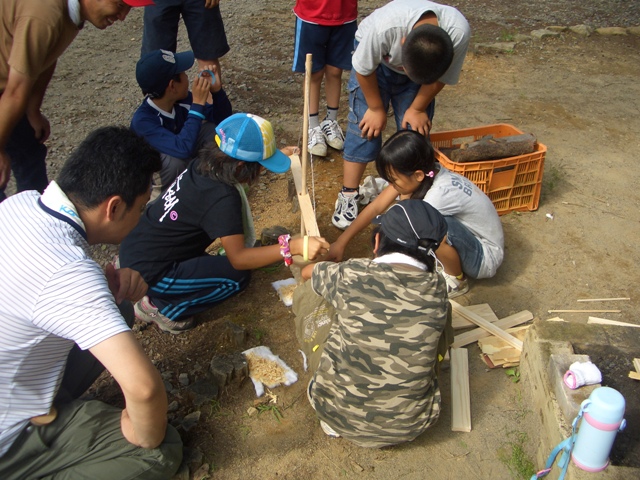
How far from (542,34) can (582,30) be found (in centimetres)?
73

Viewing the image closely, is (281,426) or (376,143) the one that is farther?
(376,143)

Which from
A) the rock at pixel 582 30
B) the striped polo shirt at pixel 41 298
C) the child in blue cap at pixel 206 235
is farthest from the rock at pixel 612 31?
the striped polo shirt at pixel 41 298

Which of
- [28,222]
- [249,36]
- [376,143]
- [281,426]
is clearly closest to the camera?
[28,222]

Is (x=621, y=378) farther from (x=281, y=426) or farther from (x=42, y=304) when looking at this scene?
(x=42, y=304)

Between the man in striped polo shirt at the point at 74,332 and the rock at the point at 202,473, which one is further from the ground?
the man in striped polo shirt at the point at 74,332

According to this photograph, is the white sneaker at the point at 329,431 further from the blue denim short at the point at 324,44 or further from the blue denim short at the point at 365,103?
the blue denim short at the point at 324,44

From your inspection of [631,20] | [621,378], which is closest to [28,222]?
[621,378]

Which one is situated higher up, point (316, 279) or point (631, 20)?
point (316, 279)

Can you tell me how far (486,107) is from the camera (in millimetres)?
6586

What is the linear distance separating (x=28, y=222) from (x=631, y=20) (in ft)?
35.3

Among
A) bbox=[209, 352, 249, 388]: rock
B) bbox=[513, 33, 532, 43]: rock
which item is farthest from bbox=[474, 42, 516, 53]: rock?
bbox=[209, 352, 249, 388]: rock

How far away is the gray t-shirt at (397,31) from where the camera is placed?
12.4 feet

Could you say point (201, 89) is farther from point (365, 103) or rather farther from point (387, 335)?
point (387, 335)

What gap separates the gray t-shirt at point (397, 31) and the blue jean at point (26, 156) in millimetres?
2324
